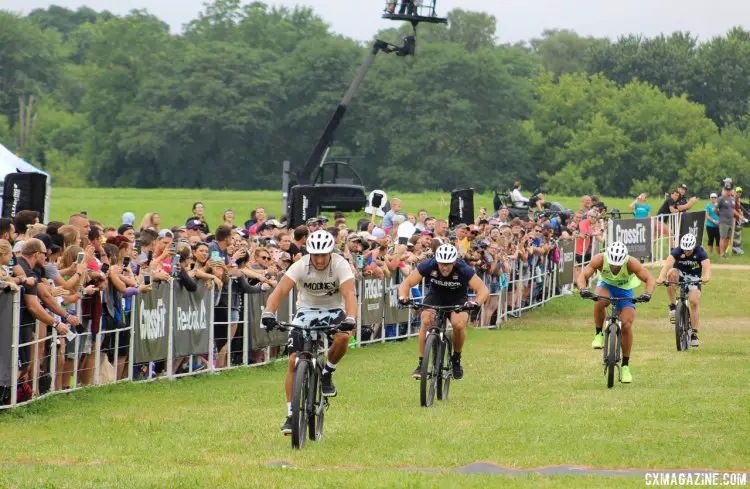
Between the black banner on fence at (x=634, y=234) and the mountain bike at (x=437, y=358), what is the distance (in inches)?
977

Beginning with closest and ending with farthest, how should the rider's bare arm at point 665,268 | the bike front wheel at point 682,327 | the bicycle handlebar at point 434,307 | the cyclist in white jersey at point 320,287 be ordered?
the cyclist in white jersey at point 320,287, the bicycle handlebar at point 434,307, the rider's bare arm at point 665,268, the bike front wheel at point 682,327

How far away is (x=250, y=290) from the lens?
68.1ft

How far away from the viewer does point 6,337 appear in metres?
15.4

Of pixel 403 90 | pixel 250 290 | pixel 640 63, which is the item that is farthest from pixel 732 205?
pixel 640 63

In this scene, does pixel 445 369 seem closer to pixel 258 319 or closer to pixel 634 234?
pixel 258 319

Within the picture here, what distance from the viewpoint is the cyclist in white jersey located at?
1352cm

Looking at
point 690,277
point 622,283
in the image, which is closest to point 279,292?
point 622,283

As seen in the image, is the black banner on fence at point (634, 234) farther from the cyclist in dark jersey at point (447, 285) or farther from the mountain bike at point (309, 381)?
the mountain bike at point (309, 381)

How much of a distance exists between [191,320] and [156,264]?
95 centimetres

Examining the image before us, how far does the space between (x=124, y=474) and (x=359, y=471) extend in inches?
71.3

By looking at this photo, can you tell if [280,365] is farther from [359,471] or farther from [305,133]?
[305,133]

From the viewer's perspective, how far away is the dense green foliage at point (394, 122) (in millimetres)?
109125

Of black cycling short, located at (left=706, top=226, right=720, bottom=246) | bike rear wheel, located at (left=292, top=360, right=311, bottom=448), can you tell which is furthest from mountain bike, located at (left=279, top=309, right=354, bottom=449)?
black cycling short, located at (left=706, top=226, right=720, bottom=246)

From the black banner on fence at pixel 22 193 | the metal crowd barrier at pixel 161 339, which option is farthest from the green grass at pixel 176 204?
the black banner on fence at pixel 22 193
